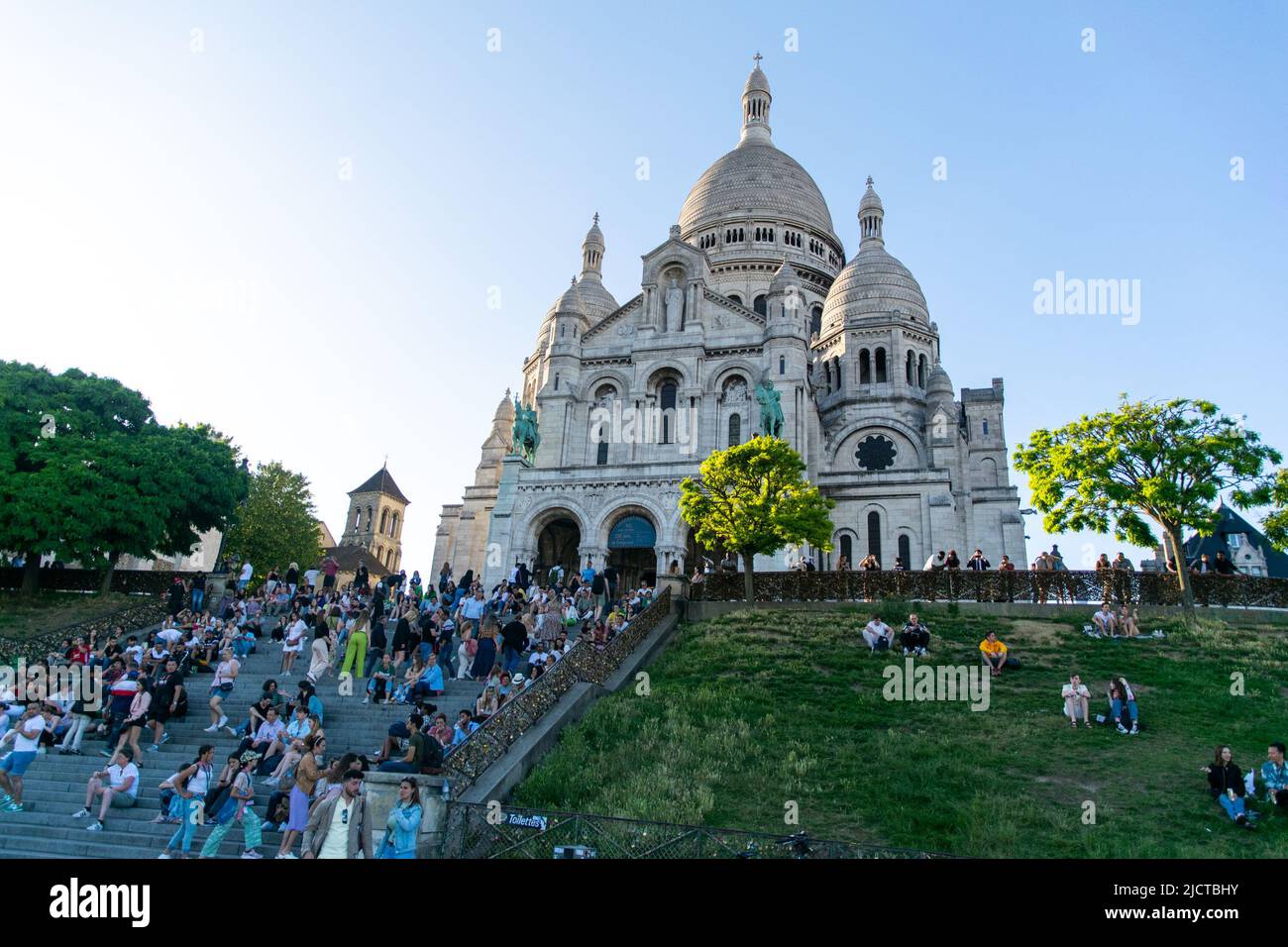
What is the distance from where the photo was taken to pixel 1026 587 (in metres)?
24.4

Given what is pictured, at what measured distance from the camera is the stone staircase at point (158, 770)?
11.8m

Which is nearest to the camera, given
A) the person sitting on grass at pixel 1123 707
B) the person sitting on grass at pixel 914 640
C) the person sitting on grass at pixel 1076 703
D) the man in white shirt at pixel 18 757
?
the man in white shirt at pixel 18 757

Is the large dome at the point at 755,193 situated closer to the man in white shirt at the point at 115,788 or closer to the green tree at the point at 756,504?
the green tree at the point at 756,504

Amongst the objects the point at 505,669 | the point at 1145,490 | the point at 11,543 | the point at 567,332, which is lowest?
the point at 505,669

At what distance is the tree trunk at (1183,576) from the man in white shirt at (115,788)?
74.9 ft

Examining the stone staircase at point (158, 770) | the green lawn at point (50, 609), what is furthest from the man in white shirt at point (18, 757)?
the green lawn at point (50, 609)

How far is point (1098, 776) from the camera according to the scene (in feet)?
43.7

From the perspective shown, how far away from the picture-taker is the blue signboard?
3575 cm

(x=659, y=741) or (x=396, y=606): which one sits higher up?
(x=396, y=606)

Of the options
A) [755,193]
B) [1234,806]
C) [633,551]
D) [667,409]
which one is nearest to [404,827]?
[1234,806]

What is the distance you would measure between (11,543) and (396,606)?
1372cm
